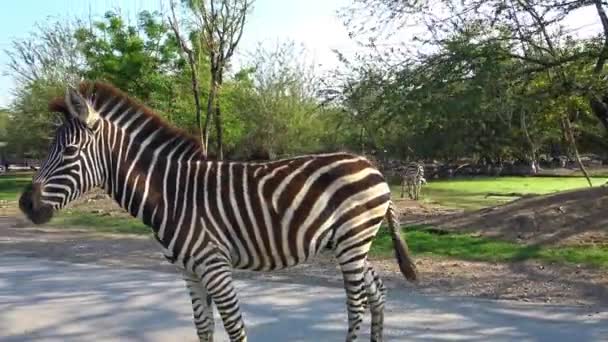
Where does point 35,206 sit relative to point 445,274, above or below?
above

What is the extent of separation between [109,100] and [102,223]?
14014mm

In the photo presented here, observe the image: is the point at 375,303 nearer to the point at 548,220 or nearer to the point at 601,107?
the point at 548,220

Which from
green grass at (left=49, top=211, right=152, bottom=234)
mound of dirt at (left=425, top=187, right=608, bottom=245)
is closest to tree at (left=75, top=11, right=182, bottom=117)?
green grass at (left=49, top=211, right=152, bottom=234)

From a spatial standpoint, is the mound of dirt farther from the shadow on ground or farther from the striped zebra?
the striped zebra

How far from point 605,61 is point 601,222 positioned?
3224 mm

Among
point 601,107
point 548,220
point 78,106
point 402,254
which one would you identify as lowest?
point 548,220

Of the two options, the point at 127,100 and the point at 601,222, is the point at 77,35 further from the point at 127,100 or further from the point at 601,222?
the point at 127,100

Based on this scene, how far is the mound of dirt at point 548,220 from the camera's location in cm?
1173

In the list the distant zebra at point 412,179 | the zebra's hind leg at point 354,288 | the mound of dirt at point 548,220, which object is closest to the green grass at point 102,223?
the mound of dirt at point 548,220

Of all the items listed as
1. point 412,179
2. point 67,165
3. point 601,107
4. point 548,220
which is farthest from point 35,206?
point 412,179

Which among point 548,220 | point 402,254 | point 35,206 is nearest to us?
point 35,206

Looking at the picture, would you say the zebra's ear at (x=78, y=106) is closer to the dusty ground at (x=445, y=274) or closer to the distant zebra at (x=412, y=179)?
the dusty ground at (x=445, y=274)

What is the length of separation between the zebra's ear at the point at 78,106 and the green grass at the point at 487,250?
7841mm

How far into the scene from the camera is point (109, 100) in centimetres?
464
